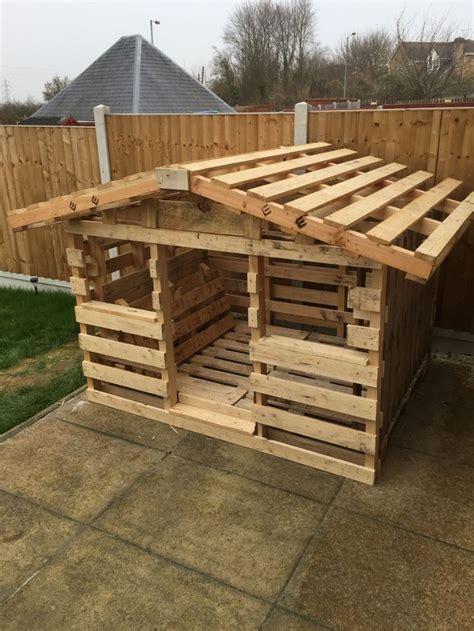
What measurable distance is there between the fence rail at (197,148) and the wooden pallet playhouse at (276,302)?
0.37 metres

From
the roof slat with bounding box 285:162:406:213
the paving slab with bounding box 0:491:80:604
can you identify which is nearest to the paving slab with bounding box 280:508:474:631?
the paving slab with bounding box 0:491:80:604

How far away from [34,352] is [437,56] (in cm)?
3194

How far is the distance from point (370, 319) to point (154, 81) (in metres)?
15.0

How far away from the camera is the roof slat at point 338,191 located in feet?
12.3

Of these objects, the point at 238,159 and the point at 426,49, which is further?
the point at 426,49

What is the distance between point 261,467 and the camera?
4.64m

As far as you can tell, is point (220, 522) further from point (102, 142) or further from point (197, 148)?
point (102, 142)

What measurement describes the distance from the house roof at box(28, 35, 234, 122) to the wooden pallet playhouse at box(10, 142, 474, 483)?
1112 cm

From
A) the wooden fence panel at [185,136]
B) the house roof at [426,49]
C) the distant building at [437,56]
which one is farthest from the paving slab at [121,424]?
the house roof at [426,49]

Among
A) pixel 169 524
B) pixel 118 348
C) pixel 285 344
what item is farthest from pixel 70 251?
pixel 169 524

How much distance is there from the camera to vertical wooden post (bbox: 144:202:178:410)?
475 cm

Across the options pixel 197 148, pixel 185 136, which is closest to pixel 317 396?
pixel 197 148

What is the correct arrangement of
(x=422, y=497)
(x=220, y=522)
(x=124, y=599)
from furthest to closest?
(x=422, y=497), (x=220, y=522), (x=124, y=599)

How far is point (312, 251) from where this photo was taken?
4055 mm
